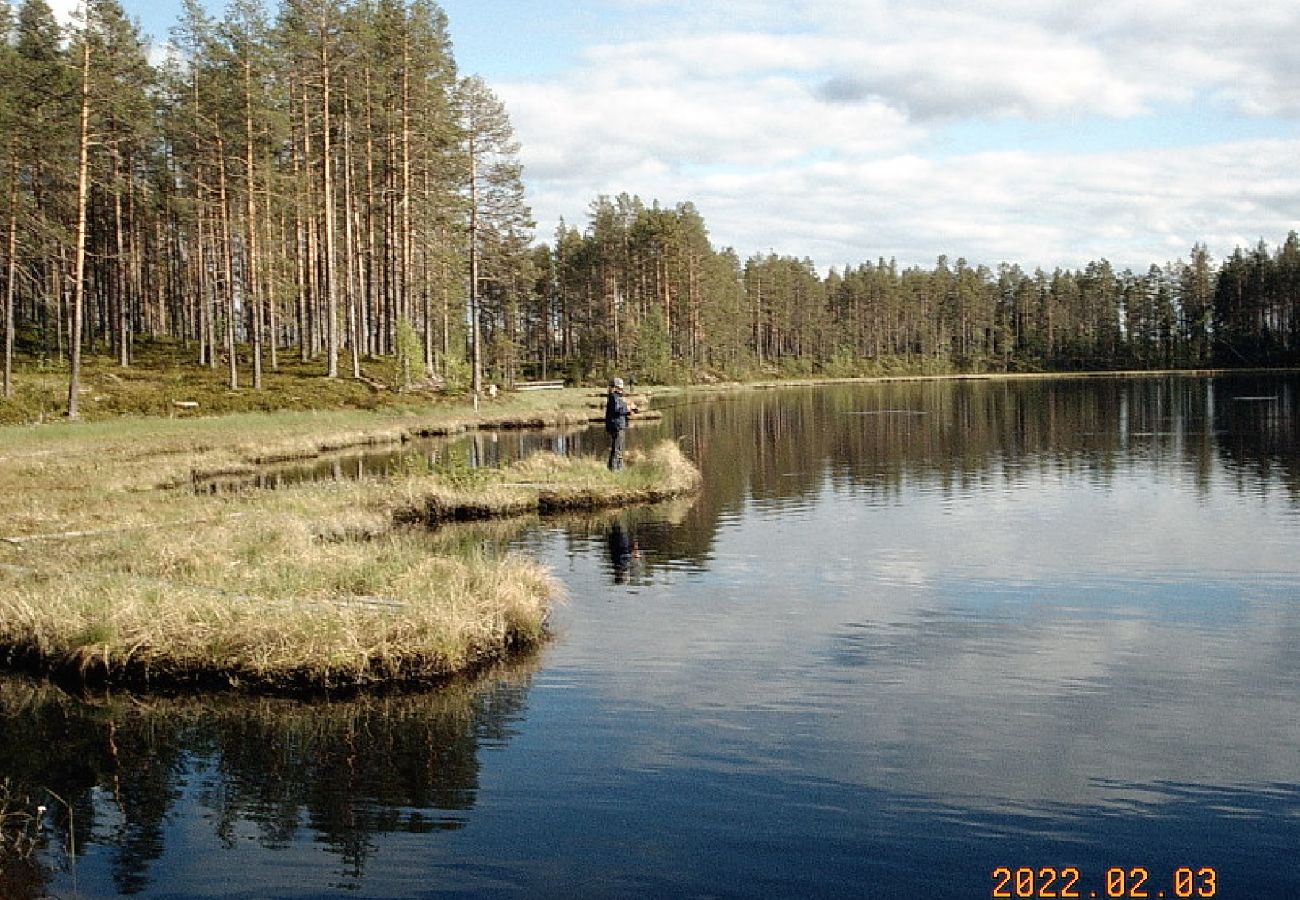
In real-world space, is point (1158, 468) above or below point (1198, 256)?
below

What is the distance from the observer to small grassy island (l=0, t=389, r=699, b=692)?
13.9 m

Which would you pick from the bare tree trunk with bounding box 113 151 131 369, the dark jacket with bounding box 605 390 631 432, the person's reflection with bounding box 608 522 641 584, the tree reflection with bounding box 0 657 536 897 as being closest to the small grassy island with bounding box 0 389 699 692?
the tree reflection with bounding box 0 657 536 897

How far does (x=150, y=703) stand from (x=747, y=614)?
8.79 metres

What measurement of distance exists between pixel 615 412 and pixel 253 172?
32.6m

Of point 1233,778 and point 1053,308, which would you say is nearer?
point 1233,778

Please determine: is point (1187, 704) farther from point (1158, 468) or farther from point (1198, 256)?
point (1198, 256)

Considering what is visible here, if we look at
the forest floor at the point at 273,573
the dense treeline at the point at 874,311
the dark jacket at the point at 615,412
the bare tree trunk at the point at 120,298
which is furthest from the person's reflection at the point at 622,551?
the dense treeline at the point at 874,311

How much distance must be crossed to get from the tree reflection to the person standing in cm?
1749

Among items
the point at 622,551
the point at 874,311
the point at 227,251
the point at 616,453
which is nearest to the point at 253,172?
the point at 227,251

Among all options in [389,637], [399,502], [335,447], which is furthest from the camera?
[335,447]

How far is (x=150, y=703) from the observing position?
13352 mm

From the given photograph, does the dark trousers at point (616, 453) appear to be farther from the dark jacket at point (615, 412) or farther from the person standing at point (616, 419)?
the dark jacket at point (615, 412)

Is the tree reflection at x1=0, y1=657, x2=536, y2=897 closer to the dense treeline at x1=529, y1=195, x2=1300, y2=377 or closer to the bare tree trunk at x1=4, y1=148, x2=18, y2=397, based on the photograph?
the bare tree trunk at x1=4, y1=148, x2=18, y2=397

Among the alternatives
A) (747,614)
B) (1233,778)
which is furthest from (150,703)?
(1233,778)
